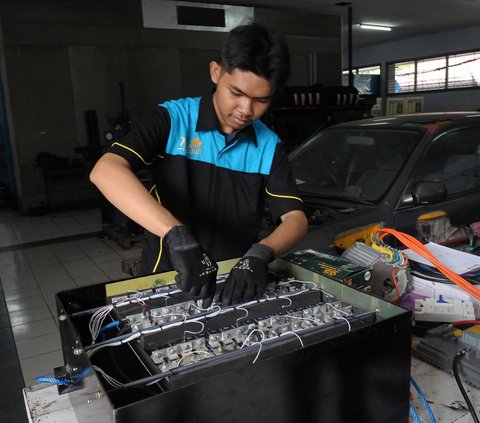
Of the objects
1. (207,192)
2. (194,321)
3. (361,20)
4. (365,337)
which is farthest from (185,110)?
(361,20)

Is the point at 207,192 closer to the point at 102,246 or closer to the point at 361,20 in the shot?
the point at 102,246

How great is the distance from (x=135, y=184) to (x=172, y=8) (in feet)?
25.6

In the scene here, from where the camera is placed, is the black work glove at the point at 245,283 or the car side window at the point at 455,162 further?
the car side window at the point at 455,162

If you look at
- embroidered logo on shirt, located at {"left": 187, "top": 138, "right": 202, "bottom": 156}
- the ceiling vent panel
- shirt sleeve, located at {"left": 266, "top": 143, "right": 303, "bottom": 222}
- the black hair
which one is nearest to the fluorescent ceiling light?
the ceiling vent panel

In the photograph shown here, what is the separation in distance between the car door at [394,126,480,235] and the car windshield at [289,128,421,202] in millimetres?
135

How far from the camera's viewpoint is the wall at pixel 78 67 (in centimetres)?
718

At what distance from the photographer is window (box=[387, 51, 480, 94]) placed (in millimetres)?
12664

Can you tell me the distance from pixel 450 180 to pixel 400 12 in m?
8.65

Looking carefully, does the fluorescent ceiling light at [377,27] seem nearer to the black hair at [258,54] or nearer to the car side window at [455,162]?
the car side window at [455,162]

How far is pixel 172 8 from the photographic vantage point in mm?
8211

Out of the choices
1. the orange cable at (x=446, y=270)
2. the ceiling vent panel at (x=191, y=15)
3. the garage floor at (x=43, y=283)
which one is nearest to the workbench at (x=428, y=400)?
the garage floor at (x=43, y=283)

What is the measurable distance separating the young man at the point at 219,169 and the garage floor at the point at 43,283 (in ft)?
1.91

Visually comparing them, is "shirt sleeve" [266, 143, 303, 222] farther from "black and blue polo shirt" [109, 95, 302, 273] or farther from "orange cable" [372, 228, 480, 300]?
"orange cable" [372, 228, 480, 300]

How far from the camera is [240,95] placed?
1.34 meters
